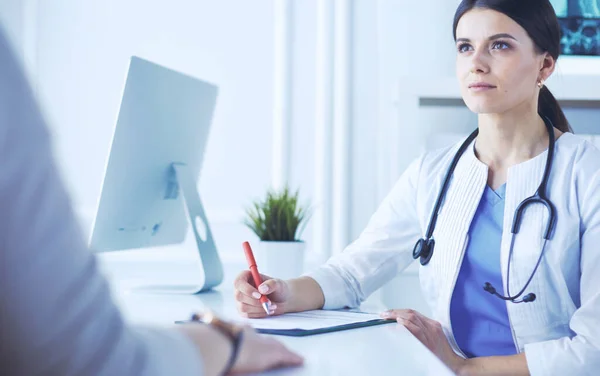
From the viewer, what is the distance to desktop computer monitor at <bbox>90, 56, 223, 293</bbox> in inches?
55.7

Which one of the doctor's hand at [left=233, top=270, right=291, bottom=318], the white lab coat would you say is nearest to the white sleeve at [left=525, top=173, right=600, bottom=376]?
the white lab coat

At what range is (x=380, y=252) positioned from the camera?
166 centimetres

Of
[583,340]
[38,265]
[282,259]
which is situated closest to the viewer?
[38,265]

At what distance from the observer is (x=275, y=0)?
244 centimetres

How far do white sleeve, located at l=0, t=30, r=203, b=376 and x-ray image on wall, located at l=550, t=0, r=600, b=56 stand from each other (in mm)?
2183

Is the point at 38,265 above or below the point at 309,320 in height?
above

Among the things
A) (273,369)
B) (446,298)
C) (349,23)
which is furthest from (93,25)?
(273,369)

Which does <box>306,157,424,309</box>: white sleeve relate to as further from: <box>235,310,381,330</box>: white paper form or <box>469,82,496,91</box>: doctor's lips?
<box>469,82,496,91</box>: doctor's lips

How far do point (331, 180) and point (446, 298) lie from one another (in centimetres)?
90

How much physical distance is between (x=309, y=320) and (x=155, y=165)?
1.90 feet

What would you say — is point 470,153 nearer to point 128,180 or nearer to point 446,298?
point 446,298

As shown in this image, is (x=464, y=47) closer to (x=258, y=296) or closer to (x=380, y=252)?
(x=380, y=252)

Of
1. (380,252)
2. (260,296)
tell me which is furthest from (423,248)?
(260,296)

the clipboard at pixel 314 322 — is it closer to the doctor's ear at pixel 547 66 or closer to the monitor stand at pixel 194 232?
the monitor stand at pixel 194 232
